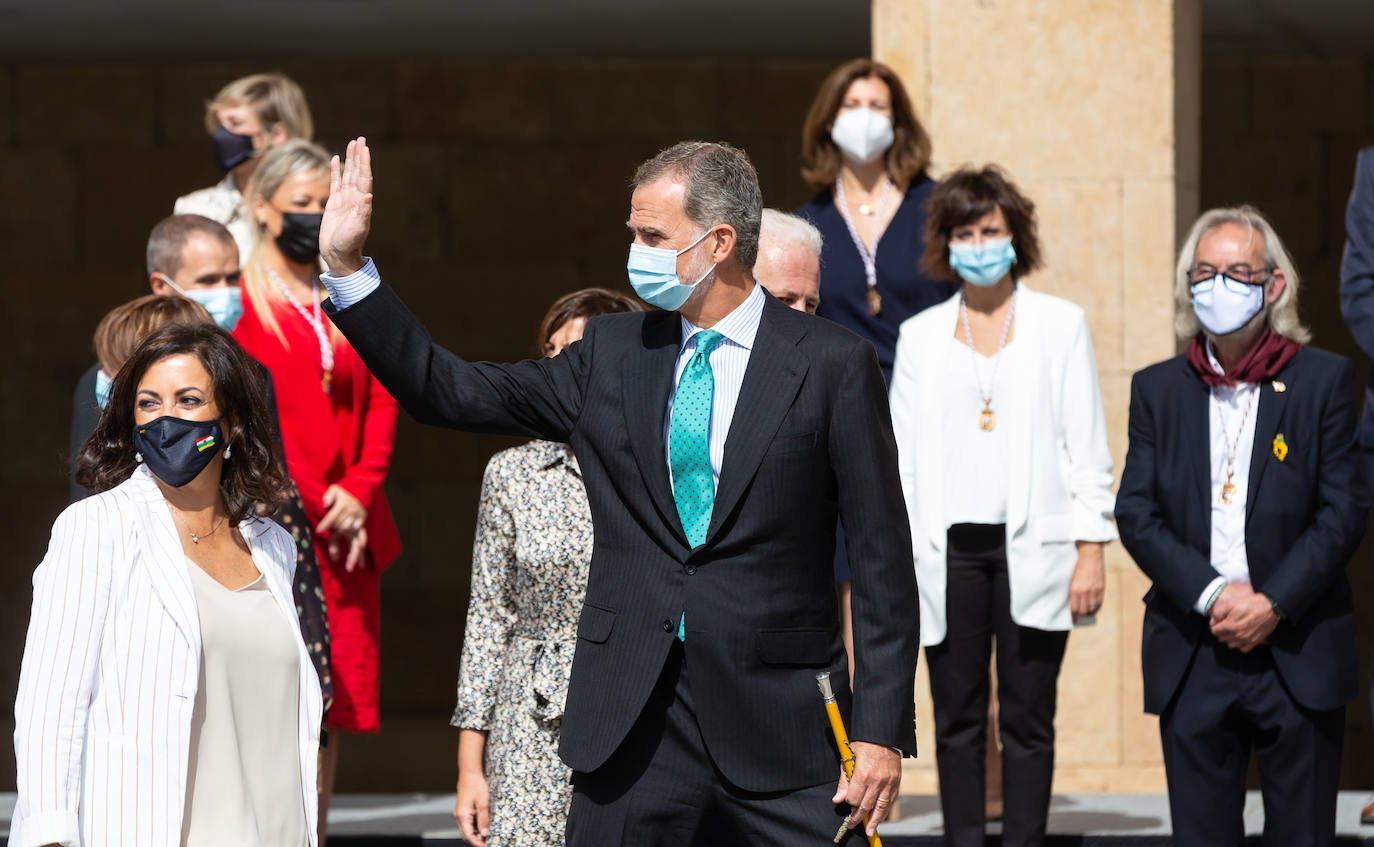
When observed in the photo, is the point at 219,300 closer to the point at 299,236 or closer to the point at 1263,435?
the point at 299,236

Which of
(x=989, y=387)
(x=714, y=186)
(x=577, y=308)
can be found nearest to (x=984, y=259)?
(x=989, y=387)

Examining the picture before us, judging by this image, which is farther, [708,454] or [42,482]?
[42,482]

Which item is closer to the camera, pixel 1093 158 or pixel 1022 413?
pixel 1022 413

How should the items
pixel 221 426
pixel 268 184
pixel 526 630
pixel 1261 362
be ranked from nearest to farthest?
pixel 221 426
pixel 526 630
pixel 1261 362
pixel 268 184

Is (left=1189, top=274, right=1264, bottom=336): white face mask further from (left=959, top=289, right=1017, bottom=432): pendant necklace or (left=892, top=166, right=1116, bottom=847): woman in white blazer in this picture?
(left=959, top=289, right=1017, bottom=432): pendant necklace

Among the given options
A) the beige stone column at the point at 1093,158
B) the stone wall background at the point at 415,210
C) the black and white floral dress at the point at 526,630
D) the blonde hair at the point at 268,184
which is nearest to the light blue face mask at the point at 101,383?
the blonde hair at the point at 268,184

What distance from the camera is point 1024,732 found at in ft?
15.8

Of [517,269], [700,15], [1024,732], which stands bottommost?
[1024,732]

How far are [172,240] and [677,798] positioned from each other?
2539mm

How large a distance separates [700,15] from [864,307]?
11.1 ft

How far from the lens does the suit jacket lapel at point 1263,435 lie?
4527mm

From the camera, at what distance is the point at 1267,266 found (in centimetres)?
465

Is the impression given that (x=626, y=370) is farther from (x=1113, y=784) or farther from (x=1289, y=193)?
(x=1289, y=193)

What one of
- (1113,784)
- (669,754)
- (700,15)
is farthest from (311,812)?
(700,15)
